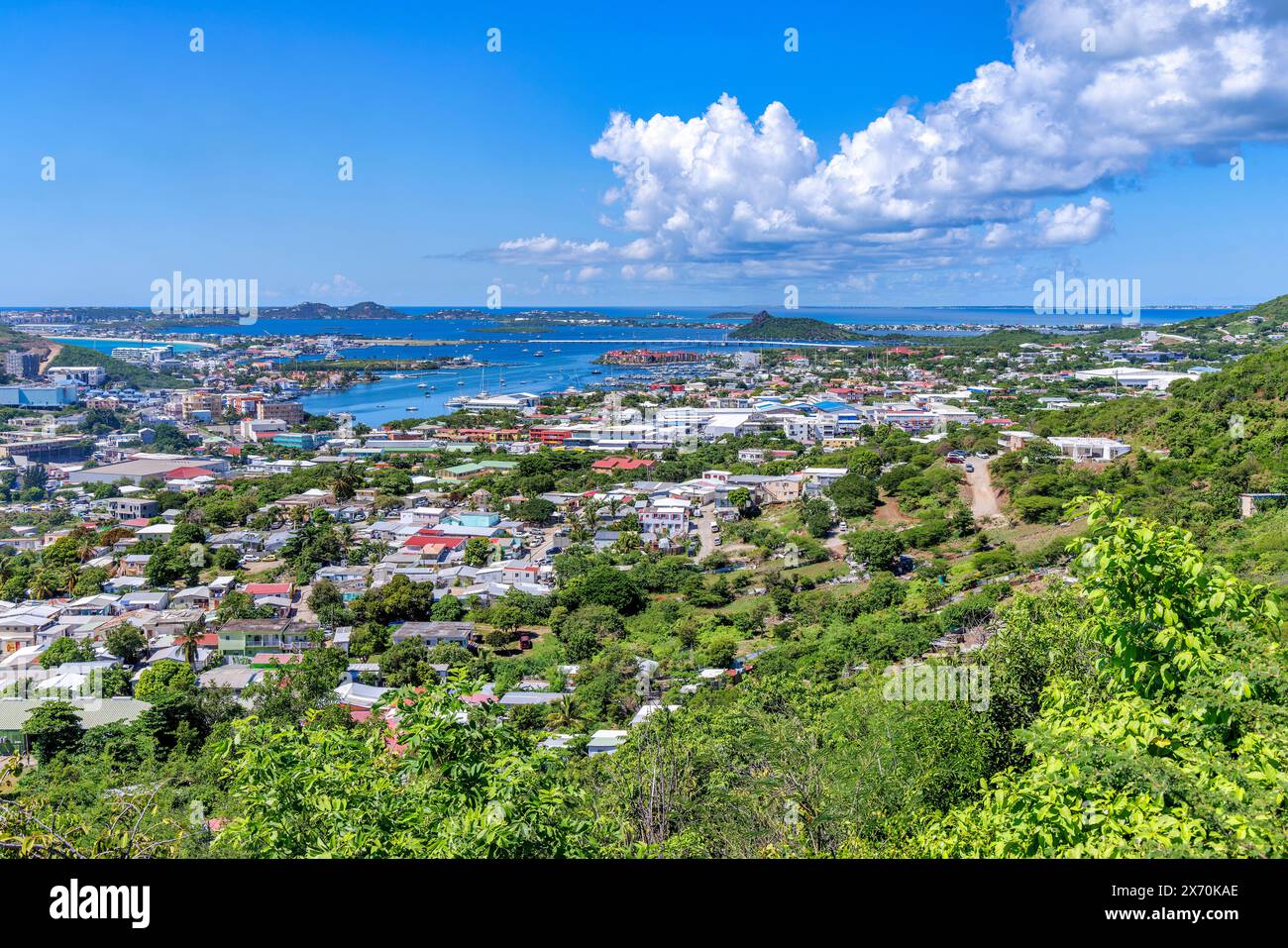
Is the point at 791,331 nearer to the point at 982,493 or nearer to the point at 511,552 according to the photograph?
the point at 982,493

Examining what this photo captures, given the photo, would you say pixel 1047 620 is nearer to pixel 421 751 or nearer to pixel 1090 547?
pixel 1090 547

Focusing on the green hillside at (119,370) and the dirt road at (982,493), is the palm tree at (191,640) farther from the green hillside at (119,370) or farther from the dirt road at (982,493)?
the green hillside at (119,370)

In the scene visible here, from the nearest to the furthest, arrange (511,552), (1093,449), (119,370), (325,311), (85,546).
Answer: (85,546)
(511,552)
(1093,449)
(119,370)
(325,311)

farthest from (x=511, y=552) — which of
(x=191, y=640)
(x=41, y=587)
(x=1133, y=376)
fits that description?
(x=1133, y=376)

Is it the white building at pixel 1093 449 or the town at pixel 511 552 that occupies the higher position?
the white building at pixel 1093 449

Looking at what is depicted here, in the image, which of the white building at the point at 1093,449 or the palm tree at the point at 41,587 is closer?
the palm tree at the point at 41,587

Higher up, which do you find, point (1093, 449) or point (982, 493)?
point (1093, 449)

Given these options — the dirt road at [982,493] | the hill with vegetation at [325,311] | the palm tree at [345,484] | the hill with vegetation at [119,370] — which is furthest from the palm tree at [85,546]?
the hill with vegetation at [325,311]

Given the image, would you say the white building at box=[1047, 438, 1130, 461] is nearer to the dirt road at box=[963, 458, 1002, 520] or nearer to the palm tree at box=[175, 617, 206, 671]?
the dirt road at box=[963, 458, 1002, 520]
